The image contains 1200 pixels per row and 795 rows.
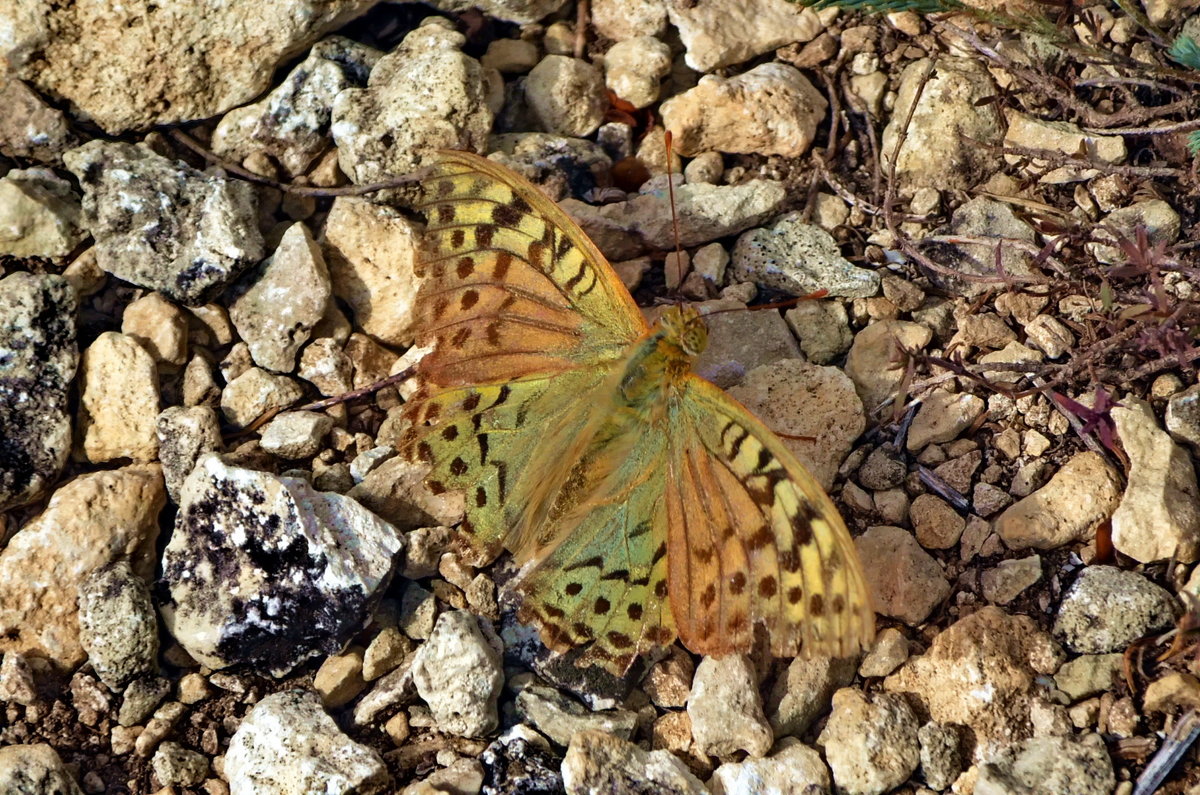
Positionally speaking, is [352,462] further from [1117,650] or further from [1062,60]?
[1062,60]

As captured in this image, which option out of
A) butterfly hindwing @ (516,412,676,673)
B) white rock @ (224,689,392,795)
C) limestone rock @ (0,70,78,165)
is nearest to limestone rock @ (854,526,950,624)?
butterfly hindwing @ (516,412,676,673)

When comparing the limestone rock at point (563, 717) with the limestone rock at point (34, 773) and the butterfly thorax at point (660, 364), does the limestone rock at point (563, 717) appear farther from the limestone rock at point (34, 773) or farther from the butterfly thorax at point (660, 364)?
the limestone rock at point (34, 773)

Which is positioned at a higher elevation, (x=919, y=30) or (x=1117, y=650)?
(x=919, y=30)

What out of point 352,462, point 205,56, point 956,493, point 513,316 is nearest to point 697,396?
point 513,316

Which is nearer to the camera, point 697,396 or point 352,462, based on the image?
point 697,396

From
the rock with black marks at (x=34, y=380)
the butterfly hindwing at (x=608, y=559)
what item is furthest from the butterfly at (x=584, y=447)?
the rock with black marks at (x=34, y=380)
